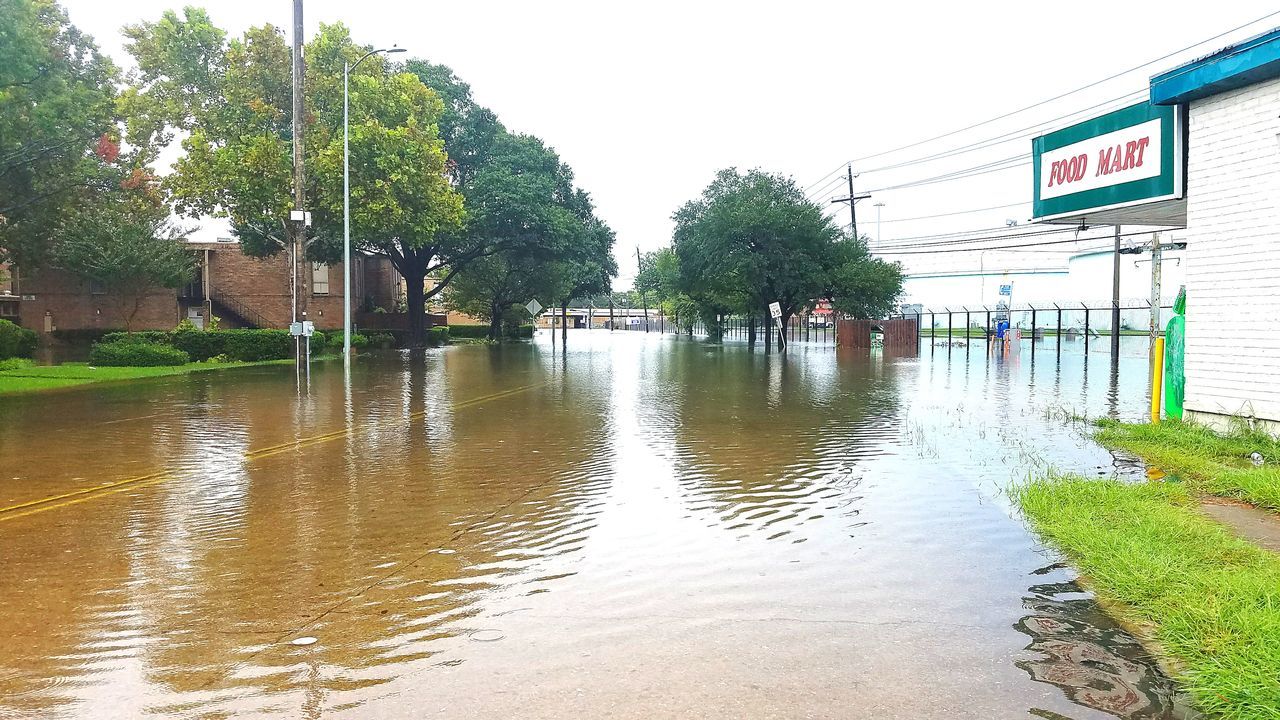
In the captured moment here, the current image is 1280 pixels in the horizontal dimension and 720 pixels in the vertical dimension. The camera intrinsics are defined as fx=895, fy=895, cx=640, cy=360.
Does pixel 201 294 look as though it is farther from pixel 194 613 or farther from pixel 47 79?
pixel 194 613

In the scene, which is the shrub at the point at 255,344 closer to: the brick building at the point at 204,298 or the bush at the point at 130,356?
the bush at the point at 130,356

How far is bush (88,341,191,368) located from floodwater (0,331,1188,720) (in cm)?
1617

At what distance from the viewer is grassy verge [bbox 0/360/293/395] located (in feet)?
71.1

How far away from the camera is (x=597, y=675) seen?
4320mm

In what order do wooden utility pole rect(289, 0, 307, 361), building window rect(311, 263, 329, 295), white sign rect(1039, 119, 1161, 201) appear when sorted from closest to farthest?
white sign rect(1039, 119, 1161, 201)
wooden utility pole rect(289, 0, 307, 361)
building window rect(311, 263, 329, 295)

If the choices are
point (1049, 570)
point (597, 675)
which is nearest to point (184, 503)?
point (597, 675)

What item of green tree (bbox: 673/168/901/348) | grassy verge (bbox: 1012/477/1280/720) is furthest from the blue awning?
green tree (bbox: 673/168/901/348)

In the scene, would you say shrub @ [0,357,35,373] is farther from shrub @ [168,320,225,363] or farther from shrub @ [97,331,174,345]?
shrub @ [168,320,225,363]

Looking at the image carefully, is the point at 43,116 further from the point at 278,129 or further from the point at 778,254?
the point at 778,254

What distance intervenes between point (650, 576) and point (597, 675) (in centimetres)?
168

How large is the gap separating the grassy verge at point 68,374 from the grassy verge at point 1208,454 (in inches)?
867

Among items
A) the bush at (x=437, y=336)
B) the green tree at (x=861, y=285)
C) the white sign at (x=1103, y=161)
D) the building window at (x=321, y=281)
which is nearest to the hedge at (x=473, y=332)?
the bush at (x=437, y=336)

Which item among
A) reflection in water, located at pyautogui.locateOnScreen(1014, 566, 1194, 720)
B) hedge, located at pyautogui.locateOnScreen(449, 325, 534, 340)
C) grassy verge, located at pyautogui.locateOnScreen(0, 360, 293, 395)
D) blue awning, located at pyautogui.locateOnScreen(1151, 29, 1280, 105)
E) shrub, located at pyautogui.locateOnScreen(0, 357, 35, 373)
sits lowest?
reflection in water, located at pyautogui.locateOnScreen(1014, 566, 1194, 720)

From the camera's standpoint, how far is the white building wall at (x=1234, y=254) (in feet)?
35.9
